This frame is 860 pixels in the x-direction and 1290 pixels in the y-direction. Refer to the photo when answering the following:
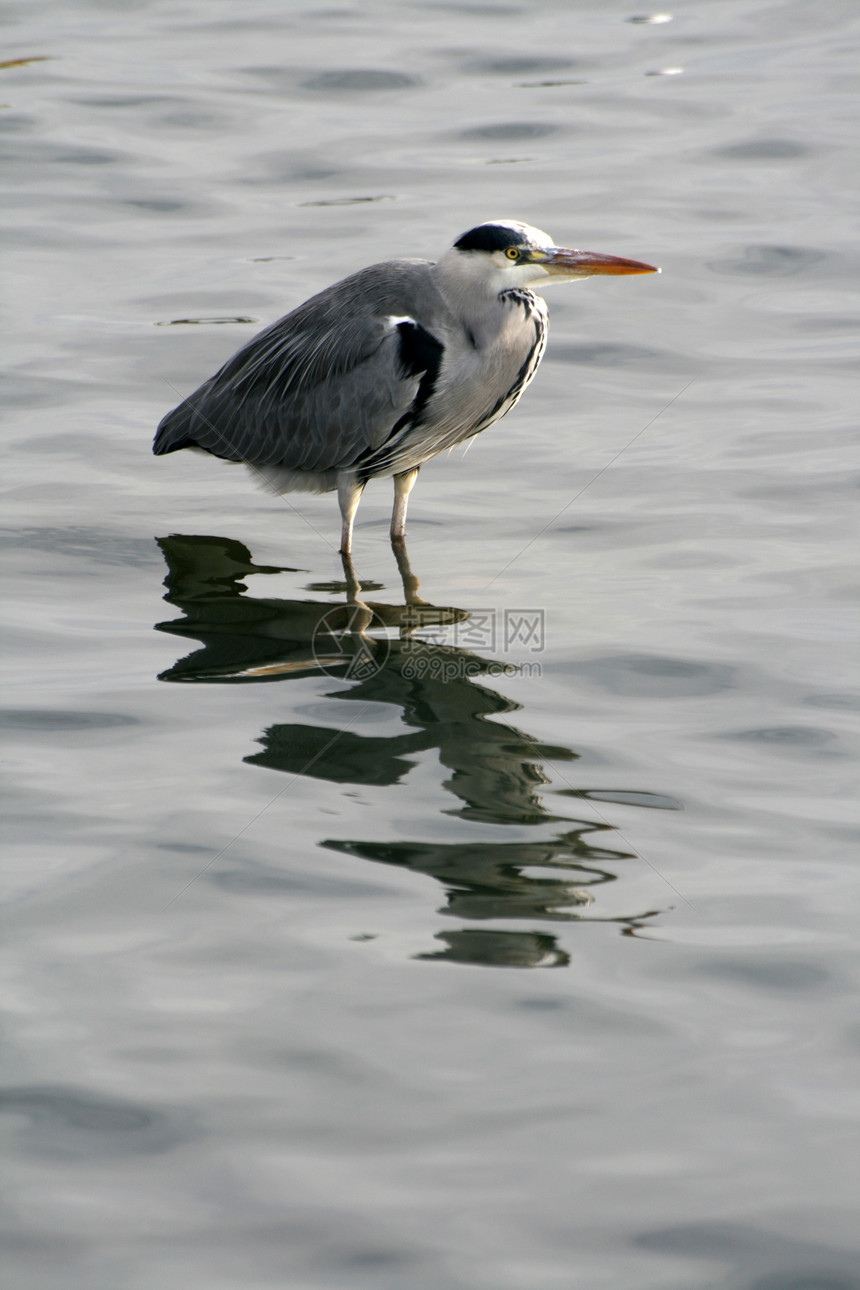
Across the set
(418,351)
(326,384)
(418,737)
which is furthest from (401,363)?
(418,737)

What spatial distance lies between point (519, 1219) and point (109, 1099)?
3.64ft

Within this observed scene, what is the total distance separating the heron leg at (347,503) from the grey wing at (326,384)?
8 centimetres

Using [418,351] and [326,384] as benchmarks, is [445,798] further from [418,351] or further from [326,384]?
[326,384]

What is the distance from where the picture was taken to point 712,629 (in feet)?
22.0

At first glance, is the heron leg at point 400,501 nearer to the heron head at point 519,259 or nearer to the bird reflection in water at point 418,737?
the bird reflection in water at point 418,737

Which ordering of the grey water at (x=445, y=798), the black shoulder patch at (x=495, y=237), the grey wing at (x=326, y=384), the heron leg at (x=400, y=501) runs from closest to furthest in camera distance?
the grey water at (x=445, y=798), the black shoulder patch at (x=495, y=237), the grey wing at (x=326, y=384), the heron leg at (x=400, y=501)

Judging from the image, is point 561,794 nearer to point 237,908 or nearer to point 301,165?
point 237,908

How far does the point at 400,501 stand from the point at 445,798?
2.82 m

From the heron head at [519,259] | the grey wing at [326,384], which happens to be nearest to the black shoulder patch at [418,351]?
the grey wing at [326,384]

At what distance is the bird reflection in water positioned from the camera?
4691 mm

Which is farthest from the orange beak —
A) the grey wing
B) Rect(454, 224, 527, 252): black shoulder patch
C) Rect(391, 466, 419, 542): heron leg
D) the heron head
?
Answer: Rect(391, 466, 419, 542): heron leg

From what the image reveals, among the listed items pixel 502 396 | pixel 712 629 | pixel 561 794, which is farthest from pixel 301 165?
pixel 561 794

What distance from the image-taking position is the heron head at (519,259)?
7.04 metres

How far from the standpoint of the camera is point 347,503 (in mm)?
7594
